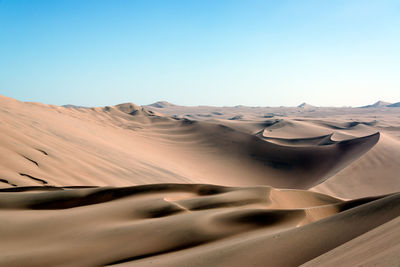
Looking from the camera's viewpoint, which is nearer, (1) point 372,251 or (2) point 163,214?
(1) point 372,251

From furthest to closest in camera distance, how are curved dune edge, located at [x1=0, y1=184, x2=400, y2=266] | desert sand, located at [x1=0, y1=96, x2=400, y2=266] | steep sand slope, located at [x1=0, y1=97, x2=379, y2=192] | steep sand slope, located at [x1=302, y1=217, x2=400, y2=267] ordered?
steep sand slope, located at [x1=0, y1=97, x2=379, y2=192] → curved dune edge, located at [x1=0, y1=184, x2=400, y2=266] → desert sand, located at [x1=0, y1=96, x2=400, y2=266] → steep sand slope, located at [x1=302, y1=217, x2=400, y2=267]

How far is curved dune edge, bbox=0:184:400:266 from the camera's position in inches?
137

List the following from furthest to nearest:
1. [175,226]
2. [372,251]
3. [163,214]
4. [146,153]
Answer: [146,153]
[163,214]
[175,226]
[372,251]

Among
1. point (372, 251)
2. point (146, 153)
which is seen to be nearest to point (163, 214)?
point (372, 251)

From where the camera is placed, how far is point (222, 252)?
11.4 ft

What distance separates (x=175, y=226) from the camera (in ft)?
15.2

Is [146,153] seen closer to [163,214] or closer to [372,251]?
[163,214]

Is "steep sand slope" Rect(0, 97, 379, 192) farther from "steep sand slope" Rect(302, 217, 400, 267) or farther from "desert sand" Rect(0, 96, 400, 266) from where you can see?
"steep sand slope" Rect(302, 217, 400, 267)

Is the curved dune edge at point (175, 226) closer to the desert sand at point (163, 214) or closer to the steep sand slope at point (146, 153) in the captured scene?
the desert sand at point (163, 214)

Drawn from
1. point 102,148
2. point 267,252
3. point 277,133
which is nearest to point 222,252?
point 267,252

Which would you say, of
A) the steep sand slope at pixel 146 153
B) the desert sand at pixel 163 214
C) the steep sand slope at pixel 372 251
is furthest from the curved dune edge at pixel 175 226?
the steep sand slope at pixel 146 153

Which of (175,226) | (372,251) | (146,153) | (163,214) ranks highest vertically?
(372,251)

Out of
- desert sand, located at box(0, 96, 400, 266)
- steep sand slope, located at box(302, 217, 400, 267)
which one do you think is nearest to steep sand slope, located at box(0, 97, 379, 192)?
desert sand, located at box(0, 96, 400, 266)

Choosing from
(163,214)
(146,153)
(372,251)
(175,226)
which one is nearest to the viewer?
(372,251)
